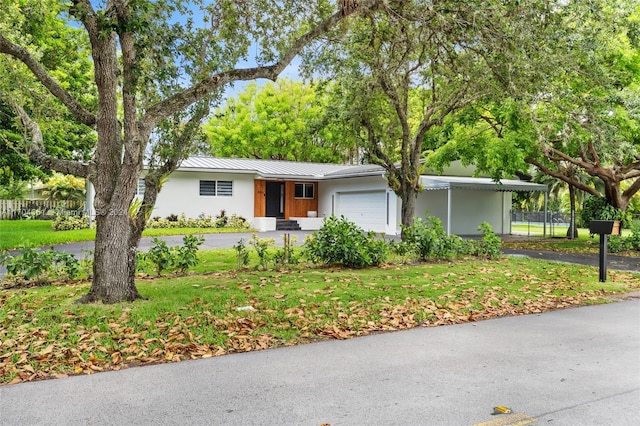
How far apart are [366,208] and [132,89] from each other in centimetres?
1747

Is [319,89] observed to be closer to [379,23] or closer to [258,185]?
[379,23]

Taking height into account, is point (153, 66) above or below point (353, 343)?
above

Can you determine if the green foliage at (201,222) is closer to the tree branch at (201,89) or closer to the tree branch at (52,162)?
the tree branch at (52,162)

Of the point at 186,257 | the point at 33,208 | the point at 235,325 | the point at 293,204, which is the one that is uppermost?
the point at 293,204

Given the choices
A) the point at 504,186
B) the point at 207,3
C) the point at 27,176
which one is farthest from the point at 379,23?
the point at 27,176

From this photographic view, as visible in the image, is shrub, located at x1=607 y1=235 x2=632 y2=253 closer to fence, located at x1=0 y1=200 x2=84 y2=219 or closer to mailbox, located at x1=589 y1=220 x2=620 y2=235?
mailbox, located at x1=589 y1=220 x2=620 y2=235

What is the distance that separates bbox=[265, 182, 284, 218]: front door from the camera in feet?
82.1

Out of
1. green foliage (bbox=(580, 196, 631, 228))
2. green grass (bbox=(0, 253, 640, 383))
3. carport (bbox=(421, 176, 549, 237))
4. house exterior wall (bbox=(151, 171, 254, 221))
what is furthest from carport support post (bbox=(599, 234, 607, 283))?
house exterior wall (bbox=(151, 171, 254, 221))

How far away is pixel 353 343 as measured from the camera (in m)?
5.29

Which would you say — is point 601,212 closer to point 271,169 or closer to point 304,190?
point 304,190

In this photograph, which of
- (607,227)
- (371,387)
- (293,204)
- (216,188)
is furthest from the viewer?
(293,204)

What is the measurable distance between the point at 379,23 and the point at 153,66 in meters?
4.51

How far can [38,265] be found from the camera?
309 inches

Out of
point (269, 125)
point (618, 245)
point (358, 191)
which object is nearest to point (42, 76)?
point (618, 245)
